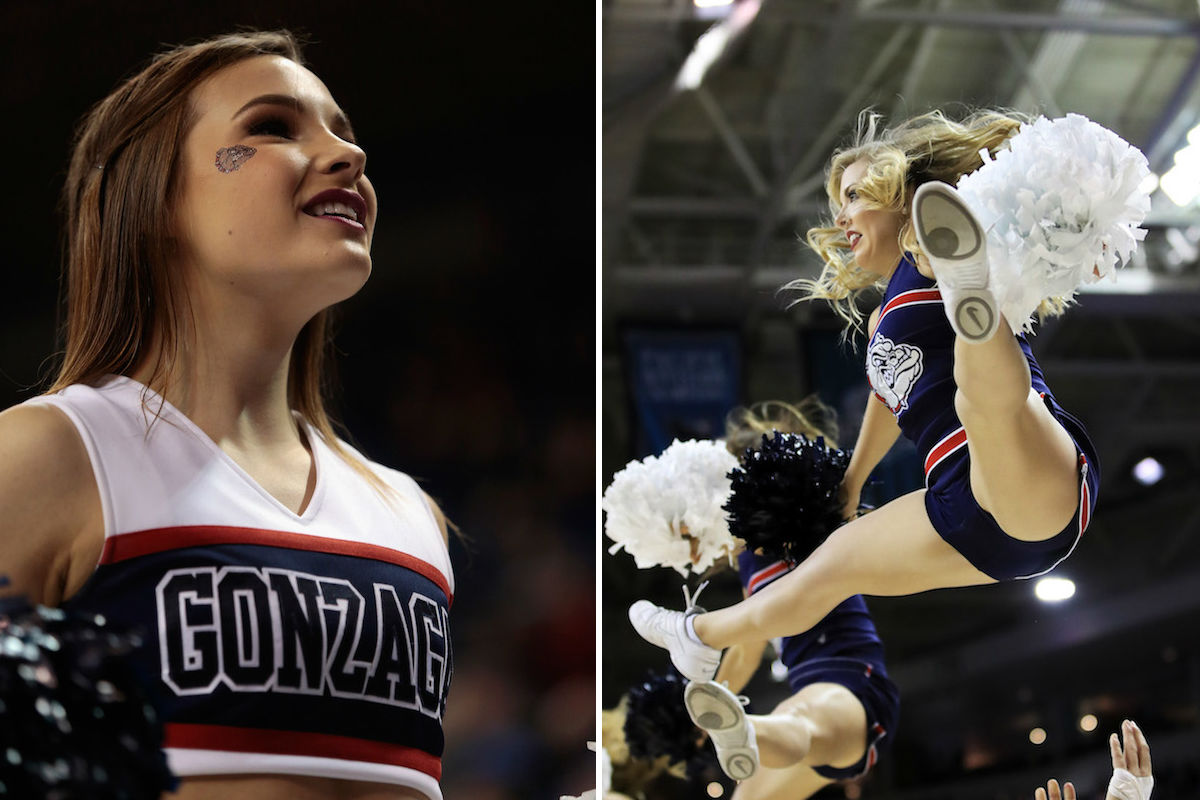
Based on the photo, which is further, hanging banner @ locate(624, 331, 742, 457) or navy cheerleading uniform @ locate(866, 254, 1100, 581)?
hanging banner @ locate(624, 331, 742, 457)

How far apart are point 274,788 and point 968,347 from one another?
899 millimetres

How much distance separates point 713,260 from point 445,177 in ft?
14.9

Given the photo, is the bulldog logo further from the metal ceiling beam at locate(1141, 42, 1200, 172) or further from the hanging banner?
the metal ceiling beam at locate(1141, 42, 1200, 172)

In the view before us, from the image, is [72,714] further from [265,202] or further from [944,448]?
[944,448]

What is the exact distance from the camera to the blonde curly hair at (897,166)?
4.94ft

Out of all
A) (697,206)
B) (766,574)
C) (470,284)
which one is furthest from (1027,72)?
(766,574)

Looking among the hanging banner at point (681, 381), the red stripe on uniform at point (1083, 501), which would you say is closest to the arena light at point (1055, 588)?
the hanging banner at point (681, 381)

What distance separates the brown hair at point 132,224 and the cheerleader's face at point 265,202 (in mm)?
23

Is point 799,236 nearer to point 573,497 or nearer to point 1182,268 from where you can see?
point 573,497

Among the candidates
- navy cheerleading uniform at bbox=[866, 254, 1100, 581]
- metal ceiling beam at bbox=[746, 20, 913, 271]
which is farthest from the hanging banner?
navy cheerleading uniform at bbox=[866, 254, 1100, 581]

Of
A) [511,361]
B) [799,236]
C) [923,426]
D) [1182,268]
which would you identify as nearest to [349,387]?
[511,361]

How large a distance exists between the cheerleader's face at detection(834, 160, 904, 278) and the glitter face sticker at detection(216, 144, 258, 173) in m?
0.81

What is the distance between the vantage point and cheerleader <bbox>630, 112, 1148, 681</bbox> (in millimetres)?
1220

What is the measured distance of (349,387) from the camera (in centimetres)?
194
